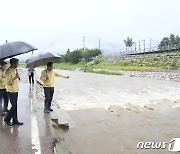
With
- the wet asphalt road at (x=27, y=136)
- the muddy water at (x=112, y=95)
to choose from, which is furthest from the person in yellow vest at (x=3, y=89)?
the muddy water at (x=112, y=95)

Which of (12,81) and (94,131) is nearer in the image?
(12,81)

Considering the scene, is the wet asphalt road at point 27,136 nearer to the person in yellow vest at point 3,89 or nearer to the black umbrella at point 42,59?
the person in yellow vest at point 3,89

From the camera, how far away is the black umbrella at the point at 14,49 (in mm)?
6270

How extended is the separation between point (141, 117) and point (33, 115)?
365 centimetres

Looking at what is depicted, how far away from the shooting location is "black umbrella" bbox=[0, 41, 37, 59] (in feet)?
20.6

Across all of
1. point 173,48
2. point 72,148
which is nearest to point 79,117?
point 72,148

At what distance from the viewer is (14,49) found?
6.35 m

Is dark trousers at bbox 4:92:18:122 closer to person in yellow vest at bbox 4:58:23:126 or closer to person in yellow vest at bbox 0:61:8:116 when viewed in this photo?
person in yellow vest at bbox 4:58:23:126

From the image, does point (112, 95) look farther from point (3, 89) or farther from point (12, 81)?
point (12, 81)

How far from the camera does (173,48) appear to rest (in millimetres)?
54156

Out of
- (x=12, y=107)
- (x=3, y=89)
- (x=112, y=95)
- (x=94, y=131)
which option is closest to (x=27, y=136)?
(x=12, y=107)

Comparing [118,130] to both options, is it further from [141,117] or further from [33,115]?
[33,115]

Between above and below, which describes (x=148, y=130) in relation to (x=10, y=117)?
below

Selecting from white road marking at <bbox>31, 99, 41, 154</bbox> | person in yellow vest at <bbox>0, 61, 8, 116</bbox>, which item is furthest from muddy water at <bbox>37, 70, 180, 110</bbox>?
white road marking at <bbox>31, 99, 41, 154</bbox>
